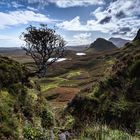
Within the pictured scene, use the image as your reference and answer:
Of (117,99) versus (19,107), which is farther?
(117,99)

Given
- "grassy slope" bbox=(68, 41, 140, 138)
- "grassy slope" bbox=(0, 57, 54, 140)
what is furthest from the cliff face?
"grassy slope" bbox=(0, 57, 54, 140)

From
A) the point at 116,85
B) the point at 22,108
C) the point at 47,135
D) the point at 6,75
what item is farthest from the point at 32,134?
the point at 116,85

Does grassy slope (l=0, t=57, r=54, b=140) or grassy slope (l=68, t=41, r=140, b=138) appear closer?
grassy slope (l=0, t=57, r=54, b=140)

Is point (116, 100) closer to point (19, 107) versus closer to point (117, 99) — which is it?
point (117, 99)

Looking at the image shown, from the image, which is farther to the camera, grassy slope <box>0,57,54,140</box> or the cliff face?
the cliff face

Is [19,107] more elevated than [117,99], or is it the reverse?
[19,107]

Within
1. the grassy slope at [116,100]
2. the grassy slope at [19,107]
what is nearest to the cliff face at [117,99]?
the grassy slope at [116,100]

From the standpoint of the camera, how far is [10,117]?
13.2m

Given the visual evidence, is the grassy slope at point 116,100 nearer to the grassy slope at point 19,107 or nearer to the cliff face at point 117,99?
the cliff face at point 117,99

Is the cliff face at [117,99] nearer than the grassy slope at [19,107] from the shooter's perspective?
No

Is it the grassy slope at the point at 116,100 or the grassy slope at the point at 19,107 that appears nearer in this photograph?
the grassy slope at the point at 19,107

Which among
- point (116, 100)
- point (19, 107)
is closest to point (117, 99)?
point (116, 100)

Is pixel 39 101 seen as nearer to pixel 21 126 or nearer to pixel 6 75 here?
pixel 6 75

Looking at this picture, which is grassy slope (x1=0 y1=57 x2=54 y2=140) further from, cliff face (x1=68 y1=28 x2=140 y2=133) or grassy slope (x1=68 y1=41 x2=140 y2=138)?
cliff face (x1=68 y1=28 x2=140 y2=133)
